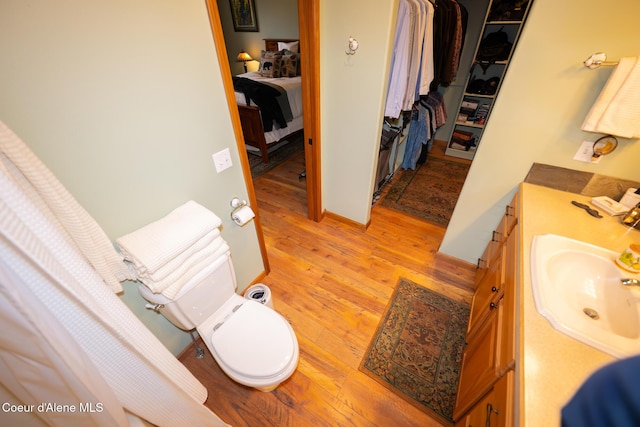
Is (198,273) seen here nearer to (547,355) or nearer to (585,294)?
(547,355)

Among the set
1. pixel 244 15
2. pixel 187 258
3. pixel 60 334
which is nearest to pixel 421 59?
pixel 187 258

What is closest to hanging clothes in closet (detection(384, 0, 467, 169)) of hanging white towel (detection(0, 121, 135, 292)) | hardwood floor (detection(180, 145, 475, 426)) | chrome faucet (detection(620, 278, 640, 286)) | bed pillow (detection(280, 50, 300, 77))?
hardwood floor (detection(180, 145, 475, 426))

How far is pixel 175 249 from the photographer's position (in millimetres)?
1004

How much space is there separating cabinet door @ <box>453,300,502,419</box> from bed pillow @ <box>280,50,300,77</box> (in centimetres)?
458

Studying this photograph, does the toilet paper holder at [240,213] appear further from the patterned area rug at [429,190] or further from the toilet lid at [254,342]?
the patterned area rug at [429,190]

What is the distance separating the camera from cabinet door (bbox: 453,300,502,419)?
0.95 m

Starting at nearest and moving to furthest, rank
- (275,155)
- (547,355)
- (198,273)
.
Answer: (547,355) < (198,273) < (275,155)

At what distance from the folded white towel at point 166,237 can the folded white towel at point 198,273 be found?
0.12 m

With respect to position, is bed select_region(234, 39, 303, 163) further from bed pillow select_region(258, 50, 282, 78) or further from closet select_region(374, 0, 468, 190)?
closet select_region(374, 0, 468, 190)

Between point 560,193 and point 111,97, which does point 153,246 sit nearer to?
point 111,97

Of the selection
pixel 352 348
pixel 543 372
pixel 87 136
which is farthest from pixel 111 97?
pixel 352 348

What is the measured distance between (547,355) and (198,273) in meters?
1.31

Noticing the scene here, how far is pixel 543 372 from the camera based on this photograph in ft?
2.26

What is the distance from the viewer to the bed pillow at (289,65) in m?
4.32
